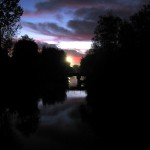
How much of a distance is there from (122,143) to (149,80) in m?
18.8

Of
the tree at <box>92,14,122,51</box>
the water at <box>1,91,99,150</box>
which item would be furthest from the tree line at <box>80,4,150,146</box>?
the tree at <box>92,14,122,51</box>

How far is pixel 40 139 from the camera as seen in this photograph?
19.3 metres

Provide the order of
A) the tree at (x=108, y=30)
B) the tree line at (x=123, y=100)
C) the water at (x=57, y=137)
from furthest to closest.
Answer: the tree at (x=108, y=30), the tree line at (x=123, y=100), the water at (x=57, y=137)

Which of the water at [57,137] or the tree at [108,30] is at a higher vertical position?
the tree at [108,30]

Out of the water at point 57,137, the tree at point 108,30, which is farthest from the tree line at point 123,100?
the tree at point 108,30

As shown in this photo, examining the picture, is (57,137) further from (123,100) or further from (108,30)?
(108,30)

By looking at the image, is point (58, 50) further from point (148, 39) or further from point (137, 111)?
point (137, 111)

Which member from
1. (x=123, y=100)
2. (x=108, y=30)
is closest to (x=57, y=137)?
(x=123, y=100)

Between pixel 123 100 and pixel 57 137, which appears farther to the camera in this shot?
pixel 123 100

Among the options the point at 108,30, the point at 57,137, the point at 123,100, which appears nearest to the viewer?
the point at 57,137

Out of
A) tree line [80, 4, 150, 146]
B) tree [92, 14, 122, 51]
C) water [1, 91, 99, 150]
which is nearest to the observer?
water [1, 91, 99, 150]

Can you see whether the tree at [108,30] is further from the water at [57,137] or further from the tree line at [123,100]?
the water at [57,137]

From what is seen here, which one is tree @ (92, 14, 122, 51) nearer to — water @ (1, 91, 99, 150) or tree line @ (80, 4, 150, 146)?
tree line @ (80, 4, 150, 146)

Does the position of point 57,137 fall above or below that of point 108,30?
below
